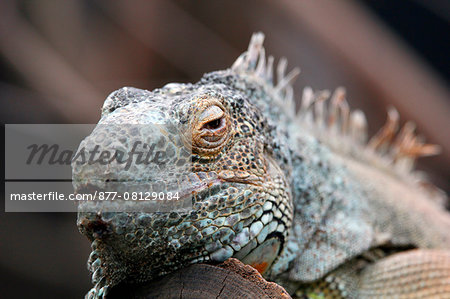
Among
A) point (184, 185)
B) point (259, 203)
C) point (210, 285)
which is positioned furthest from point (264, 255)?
point (184, 185)

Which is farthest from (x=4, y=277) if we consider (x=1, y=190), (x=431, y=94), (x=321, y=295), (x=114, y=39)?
(x=431, y=94)

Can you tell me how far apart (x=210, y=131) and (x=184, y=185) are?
358mm

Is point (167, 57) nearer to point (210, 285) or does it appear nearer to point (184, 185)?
point (184, 185)

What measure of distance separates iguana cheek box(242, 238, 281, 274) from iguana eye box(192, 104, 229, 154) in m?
0.66

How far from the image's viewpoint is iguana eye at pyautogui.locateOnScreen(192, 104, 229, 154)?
2529mm

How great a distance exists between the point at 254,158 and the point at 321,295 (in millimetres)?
1255

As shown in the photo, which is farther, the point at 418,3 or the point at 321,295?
the point at 418,3

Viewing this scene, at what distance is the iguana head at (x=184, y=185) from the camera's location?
227 cm

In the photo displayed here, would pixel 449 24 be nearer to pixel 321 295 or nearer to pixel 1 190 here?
pixel 321 295

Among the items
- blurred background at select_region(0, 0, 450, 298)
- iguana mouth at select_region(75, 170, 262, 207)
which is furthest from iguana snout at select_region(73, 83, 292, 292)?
blurred background at select_region(0, 0, 450, 298)

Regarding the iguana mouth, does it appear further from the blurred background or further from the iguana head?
the blurred background

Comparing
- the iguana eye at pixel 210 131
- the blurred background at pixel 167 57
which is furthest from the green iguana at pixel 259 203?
the blurred background at pixel 167 57

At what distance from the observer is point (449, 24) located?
963 cm

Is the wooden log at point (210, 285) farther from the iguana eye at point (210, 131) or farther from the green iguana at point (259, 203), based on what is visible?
the iguana eye at point (210, 131)
